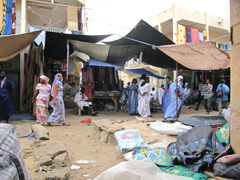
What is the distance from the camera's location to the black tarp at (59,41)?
6.57m

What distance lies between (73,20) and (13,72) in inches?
180

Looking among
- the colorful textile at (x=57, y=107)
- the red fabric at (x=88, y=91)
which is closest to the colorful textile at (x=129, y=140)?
the colorful textile at (x=57, y=107)

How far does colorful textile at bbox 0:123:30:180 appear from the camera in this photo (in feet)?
3.29

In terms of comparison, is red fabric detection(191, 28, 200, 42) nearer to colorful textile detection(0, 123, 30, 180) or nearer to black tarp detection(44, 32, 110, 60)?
black tarp detection(44, 32, 110, 60)

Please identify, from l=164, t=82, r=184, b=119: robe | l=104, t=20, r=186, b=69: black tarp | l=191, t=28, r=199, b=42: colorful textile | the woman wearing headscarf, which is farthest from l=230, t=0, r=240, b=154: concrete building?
l=191, t=28, r=199, b=42: colorful textile

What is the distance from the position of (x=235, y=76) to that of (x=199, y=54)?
3.06 meters

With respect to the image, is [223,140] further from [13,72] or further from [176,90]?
[13,72]

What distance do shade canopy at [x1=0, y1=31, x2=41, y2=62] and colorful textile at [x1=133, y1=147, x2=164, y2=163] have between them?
15.7 ft

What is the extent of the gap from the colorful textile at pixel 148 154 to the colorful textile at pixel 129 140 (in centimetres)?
20

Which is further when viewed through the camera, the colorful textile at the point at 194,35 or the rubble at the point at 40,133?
the colorful textile at the point at 194,35

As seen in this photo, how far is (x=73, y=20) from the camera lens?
1150 centimetres

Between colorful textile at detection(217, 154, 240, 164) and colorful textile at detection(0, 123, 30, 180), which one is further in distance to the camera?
colorful textile at detection(217, 154, 240, 164)

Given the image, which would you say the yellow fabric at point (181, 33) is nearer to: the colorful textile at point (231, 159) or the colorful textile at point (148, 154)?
the colorful textile at point (148, 154)

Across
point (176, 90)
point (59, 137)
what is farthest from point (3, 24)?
point (176, 90)
